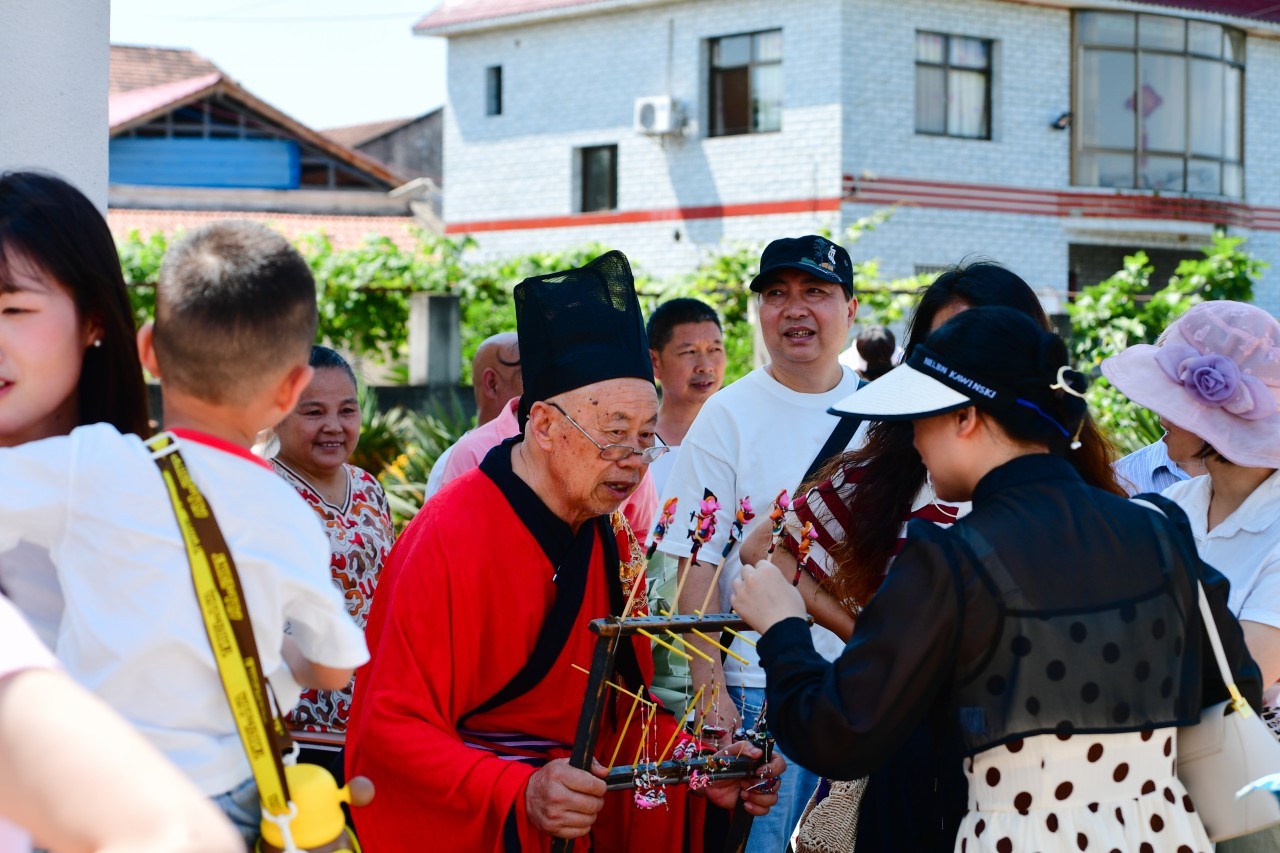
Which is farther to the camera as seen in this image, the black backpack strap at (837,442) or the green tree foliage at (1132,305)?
the green tree foliage at (1132,305)

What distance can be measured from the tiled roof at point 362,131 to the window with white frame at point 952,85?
61.0 feet

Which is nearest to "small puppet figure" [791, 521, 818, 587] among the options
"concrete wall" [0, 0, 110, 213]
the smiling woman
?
the smiling woman

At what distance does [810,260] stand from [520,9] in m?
20.2

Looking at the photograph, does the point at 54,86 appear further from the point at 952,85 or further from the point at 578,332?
the point at 952,85

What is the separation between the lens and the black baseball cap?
4.52 m

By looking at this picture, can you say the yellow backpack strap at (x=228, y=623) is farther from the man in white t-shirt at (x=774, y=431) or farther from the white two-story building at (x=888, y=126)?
the white two-story building at (x=888, y=126)

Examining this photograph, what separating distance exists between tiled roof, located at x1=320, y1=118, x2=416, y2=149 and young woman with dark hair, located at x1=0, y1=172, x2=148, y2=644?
35251 millimetres

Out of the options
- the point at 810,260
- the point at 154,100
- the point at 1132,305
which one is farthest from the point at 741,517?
the point at 154,100

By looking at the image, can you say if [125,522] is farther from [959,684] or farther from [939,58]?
[939,58]

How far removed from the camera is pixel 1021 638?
8.05 ft

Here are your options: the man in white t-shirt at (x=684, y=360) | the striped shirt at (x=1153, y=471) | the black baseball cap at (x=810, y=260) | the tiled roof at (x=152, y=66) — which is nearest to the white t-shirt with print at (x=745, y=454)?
the black baseball cap at (x=810, y=260)

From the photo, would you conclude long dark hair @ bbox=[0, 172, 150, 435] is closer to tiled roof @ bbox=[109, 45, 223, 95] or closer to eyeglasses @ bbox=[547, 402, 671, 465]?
eyeglasses @ bbox=[547, 402, 671, 465]

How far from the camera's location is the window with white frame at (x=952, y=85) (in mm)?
21172

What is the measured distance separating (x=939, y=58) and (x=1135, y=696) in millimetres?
19946
